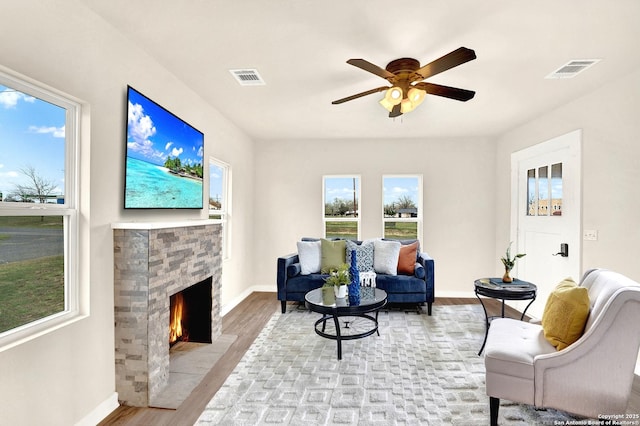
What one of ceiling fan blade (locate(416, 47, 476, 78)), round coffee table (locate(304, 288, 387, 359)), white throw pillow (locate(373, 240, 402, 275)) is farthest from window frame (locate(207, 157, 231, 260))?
ceiling fan blade (locate(416, 47, 476, 78))

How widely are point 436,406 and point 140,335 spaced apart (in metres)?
2.09

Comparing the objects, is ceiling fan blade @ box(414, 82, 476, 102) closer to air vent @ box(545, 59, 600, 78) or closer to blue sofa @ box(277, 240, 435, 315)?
air vent @ box(545, 59, 600, 78)

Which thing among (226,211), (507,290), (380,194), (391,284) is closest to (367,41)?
(507,290)

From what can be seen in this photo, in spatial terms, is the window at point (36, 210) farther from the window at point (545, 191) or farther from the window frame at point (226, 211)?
the window at point (545, 191)

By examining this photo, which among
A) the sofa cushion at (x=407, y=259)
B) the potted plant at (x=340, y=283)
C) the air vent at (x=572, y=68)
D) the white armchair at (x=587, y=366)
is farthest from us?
the sofa cushion at (x=407, y=259)

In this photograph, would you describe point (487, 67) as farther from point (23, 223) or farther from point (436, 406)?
point (23, 223)

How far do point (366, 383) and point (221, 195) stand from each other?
3062 mm

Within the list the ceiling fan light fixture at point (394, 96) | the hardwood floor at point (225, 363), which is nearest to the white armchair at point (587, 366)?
the ceiling fan light fixture at point (394, 96)

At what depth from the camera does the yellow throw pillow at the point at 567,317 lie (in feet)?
6.82

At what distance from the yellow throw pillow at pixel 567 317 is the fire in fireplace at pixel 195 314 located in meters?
2.87

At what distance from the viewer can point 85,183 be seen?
6.98 ft

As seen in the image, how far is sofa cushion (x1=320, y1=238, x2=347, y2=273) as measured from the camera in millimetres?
4758

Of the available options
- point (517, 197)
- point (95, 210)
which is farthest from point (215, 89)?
point (517, 197)

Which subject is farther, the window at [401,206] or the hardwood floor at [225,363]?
the window at [401,206]
